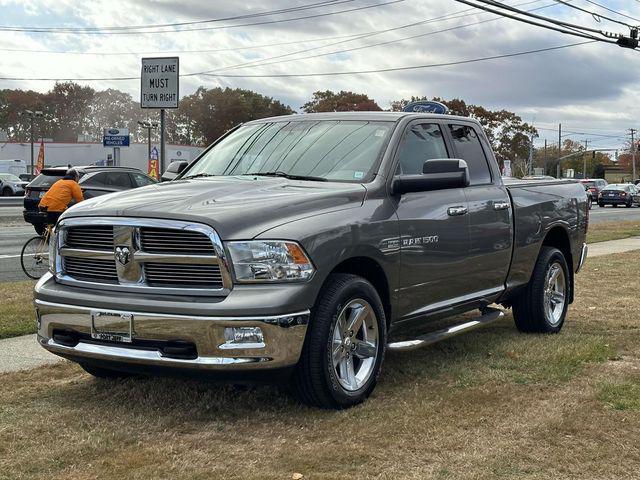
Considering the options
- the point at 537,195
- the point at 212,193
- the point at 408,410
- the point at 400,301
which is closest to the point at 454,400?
the point at 408,410

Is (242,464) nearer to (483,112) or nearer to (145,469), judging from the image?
(145,469)

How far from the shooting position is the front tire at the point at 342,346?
4395 millimetres

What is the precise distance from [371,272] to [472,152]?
201cm

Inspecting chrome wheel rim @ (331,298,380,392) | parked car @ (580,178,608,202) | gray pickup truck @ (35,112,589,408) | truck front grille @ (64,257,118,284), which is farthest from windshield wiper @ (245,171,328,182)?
parked car @ (580,178,608,202)

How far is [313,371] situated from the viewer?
439cm

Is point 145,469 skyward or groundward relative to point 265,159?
groundward

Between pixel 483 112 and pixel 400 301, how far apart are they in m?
70.3

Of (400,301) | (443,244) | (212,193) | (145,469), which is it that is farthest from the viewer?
(443,244)

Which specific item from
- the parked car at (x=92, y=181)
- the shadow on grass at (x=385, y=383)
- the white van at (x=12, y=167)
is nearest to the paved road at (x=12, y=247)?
the parked car at (x=92, y=181)

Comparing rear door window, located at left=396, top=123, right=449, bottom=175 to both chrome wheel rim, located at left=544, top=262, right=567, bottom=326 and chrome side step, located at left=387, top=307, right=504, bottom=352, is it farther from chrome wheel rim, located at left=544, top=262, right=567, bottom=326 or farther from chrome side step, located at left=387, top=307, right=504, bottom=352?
chrome wheel rim, located at left=544, top=262, right=567, bottom=326

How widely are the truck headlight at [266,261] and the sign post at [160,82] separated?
30.7ft

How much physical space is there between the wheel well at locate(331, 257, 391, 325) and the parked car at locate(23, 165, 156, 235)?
1237 centimetres

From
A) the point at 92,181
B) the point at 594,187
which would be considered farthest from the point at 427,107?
the point at 594,187

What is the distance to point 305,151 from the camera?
5.57 metres
